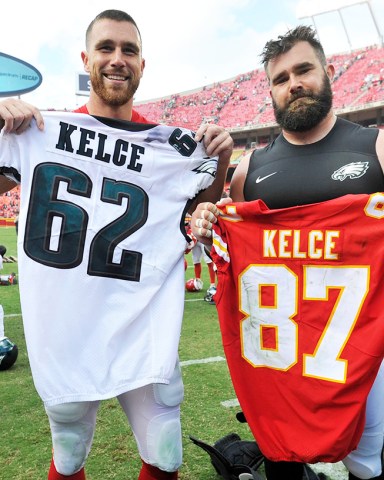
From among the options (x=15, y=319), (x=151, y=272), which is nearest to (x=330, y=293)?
(x=151, y=272)

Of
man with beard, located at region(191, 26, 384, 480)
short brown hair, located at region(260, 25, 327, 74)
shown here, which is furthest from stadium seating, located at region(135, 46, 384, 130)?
man with beard, located at region(191, 26, 384, 480)

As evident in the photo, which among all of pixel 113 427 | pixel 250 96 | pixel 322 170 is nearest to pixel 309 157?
pixel 322 170

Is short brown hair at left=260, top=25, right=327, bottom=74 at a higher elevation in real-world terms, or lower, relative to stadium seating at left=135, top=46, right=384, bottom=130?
lower

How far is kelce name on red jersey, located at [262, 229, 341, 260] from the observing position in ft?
5.84

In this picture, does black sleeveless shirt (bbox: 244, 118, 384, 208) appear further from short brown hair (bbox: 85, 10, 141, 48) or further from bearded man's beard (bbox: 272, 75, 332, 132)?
short brown hair (bbox: 85, 10, 141, 48)

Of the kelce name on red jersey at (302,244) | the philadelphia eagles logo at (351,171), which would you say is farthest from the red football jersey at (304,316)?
the philadelphia eagles logo at (351,171)

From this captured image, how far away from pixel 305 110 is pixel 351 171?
317mm

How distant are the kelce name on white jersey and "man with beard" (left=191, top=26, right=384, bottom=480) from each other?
1.14 feet

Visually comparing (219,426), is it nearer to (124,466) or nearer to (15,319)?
(124,466)

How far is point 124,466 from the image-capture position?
2520 mm

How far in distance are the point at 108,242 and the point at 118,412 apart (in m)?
1.82

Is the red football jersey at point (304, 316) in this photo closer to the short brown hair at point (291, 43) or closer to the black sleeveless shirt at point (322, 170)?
the black sleeveless shirt at point (322, 170)

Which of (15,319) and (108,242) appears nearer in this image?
(108,242)

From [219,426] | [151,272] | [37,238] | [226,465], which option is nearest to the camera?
[37,238]
